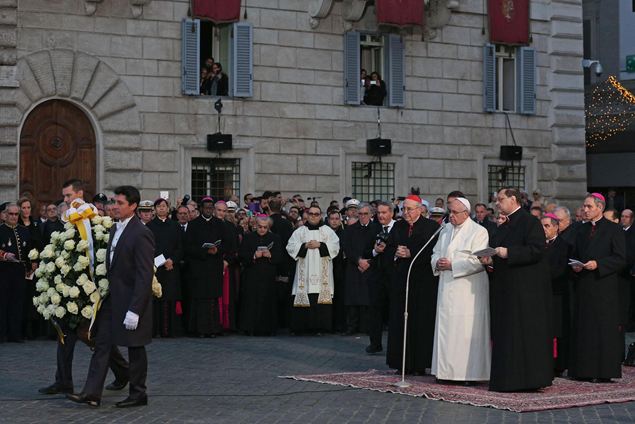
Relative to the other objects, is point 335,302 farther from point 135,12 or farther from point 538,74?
point 538,74

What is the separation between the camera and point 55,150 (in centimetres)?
2636

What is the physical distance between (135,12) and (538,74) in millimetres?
10742

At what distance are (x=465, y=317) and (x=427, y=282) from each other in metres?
1.20

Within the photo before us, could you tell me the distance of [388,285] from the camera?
18281 mm

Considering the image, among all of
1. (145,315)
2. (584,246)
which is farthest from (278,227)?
(145,315)

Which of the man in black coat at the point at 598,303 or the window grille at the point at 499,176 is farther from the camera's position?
the window grille at the point at 499,176

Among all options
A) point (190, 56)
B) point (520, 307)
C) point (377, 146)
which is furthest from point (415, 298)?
point (377, 146)

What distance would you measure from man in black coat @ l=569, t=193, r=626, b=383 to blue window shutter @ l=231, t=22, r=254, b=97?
534 inches

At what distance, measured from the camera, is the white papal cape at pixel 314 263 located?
22234 millimetres

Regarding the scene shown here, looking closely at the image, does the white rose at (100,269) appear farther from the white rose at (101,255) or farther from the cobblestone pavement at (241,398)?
the cobblestone pavement at (241,398)

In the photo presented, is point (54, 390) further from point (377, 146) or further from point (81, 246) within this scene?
point (377, 146)

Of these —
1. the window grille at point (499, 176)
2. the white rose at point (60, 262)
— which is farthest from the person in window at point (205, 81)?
the white rose at point (60, 262)

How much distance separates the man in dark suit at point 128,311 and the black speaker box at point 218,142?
14.8 m

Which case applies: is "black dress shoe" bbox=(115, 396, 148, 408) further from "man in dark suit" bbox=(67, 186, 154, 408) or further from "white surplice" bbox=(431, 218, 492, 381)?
"white surplice" bbox=(431, 218, 492, 381)
